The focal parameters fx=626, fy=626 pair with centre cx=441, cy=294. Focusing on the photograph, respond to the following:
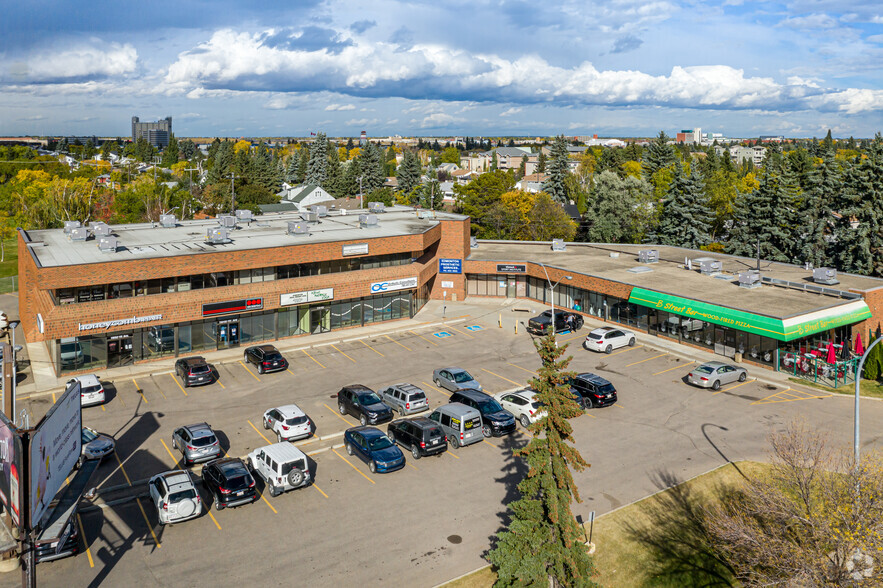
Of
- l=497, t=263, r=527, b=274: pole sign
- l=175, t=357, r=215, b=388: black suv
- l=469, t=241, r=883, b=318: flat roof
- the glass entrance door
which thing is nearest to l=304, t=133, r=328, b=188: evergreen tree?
l=469, t=241, r=883, b=318: flat roof

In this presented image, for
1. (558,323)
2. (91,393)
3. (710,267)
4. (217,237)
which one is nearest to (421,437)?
(91,393)

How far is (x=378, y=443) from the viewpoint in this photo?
83.2 ft

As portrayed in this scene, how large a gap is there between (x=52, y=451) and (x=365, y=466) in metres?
11.7

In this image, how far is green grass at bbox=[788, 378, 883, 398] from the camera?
33312mm

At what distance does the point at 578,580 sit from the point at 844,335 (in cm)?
3293

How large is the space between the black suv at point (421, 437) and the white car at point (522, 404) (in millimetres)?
4750

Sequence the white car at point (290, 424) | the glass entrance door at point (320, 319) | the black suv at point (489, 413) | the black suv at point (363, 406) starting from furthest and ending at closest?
the glass entrance door at point (320, 319) → the black suv at point (363, 406) → the black suv at point (489, 413) → the white car at point (290, 424)

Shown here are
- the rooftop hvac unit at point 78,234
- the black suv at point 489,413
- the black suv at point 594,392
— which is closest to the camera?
the black suv at point 489,413

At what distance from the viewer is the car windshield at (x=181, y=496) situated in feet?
68.0

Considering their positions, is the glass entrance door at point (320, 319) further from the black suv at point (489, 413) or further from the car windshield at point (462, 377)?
the black suv at point (489, 413)

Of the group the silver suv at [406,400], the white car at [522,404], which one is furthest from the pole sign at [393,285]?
the white car at [522,404]

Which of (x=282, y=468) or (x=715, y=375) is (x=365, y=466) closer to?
(x=282, y=468)

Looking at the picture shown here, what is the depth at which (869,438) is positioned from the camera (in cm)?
2741

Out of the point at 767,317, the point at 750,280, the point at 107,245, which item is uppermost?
the point at 107,245
